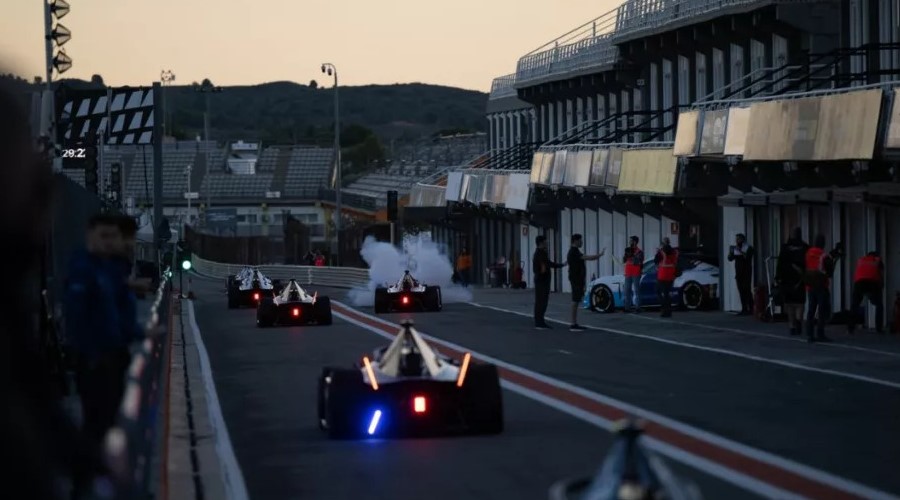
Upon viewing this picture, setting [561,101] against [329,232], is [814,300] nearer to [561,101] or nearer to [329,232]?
[561,101]

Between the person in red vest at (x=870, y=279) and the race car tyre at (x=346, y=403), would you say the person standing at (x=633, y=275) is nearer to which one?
the person in red vest at (x=870, y=279)

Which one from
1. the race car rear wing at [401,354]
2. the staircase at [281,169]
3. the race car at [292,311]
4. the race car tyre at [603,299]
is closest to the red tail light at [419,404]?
the race car rear wing at [401,354]

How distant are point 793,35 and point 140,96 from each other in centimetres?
1935

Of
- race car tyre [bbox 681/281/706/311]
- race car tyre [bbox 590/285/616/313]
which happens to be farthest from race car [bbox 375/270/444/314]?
race car tyre [bbox 681/281/706/311]

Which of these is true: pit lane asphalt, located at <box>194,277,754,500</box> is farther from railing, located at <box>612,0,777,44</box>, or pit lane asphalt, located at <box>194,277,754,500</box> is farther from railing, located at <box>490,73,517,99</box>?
railing, located at <box>490,73,517,99</box>

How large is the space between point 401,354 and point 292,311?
2179cm

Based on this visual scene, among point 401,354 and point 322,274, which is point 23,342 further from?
point 322,274

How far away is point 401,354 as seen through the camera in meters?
14.4

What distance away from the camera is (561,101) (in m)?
67.7

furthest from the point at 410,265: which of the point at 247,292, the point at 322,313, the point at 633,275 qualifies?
the point at 322,313

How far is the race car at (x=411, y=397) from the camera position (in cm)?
1430

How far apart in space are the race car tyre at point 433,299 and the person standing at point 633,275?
4.85 meters

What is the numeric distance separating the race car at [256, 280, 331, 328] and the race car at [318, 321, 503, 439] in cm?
2140

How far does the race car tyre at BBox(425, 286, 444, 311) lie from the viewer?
139 feet
